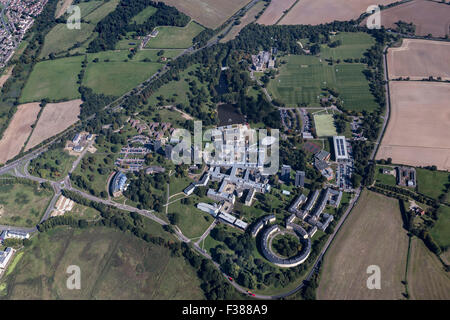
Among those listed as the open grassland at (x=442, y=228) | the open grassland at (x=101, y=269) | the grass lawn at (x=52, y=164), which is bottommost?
the open grassland at (x=101, y=269)

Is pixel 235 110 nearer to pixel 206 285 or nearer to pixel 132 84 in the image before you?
pixel 132 84

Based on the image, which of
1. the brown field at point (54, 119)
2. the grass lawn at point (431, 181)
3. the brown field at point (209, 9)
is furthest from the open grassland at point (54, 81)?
the grass lawn at point (431, 181)

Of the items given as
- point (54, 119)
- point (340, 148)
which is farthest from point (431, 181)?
point (54, 119)

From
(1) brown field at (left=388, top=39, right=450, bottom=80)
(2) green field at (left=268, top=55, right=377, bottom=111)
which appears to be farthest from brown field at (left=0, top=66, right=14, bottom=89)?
(1) brown field at (left=388, top=39, right=450, bottom=80)

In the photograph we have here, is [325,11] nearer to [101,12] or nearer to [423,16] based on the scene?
[423,16]

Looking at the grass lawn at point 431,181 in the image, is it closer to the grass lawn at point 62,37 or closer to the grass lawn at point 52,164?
the grass lawn at point 52,164
